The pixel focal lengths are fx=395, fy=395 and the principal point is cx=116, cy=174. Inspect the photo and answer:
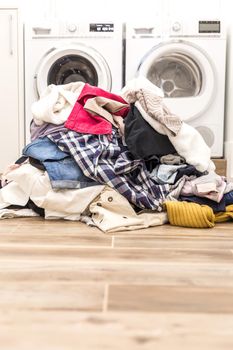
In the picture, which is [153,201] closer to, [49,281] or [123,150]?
[123,150]

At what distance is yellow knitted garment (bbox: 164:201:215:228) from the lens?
4.13 feet

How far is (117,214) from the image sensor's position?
128 centimetres

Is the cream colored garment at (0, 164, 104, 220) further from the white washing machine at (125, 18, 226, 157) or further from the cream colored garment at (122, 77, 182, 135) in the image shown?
the white washing machine at (125, 18, 226, 157)

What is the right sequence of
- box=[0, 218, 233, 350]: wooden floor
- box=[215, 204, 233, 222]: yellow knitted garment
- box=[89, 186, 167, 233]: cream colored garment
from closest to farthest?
box=[0, 218, 233, 350]: wooden floor, box=[89, 186, 167, 233]: cream colored garment, box=[215, 204, 233, 222]: yellow knitted garment

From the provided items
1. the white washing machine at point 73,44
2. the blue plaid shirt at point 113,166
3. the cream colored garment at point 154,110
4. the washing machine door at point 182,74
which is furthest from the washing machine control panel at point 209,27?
the blue plaid shirt at point 113,166

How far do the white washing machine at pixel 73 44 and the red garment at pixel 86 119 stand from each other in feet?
2.72

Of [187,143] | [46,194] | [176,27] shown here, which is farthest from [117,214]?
[176,27]

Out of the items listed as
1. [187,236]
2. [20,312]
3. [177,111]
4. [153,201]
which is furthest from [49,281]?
[177,111]

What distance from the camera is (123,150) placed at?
4.60 ft

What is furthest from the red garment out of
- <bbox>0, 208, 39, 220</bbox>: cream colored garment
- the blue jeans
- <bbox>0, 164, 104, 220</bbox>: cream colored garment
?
<bbox>0, 208, 39, 220</bbox>: cream colored garment

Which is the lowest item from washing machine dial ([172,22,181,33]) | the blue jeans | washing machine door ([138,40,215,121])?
the blue jeans

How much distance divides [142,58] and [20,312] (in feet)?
6.39

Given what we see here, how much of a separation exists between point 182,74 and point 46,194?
140 cm

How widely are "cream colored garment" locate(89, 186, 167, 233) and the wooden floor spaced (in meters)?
0.08
